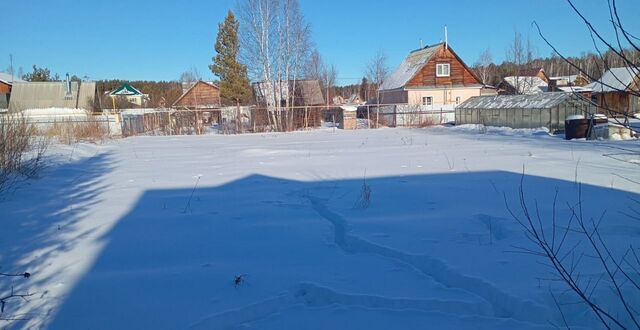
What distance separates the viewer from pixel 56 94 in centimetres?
3953

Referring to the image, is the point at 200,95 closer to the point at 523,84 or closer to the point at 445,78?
the point at 445,78

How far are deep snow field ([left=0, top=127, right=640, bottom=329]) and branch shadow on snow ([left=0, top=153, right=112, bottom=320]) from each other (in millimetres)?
23

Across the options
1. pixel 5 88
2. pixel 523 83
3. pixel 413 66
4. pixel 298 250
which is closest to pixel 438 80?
pixel 413 66

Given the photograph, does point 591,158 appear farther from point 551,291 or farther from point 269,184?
point 551,291

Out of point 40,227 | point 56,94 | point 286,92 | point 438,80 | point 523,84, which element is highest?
point 438,80

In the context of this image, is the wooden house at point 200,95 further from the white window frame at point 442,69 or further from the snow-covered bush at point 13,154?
the snow-covered bush at point 13,154

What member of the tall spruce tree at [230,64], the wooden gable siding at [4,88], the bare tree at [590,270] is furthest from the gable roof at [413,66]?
the wooden gable siding at [4,88]

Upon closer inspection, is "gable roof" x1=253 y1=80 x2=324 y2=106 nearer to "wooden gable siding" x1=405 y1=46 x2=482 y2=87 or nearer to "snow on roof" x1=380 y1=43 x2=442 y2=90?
"snow on roof" x1=380 y1=43 x2=442 y2=90

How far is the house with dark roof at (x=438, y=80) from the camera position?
1501 inches

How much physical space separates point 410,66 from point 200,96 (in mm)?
24145

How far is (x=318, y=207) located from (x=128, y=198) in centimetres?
319

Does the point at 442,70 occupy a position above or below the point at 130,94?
below

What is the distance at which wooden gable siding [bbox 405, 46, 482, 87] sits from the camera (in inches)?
1502

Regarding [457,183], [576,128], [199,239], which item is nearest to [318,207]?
[199,239]
